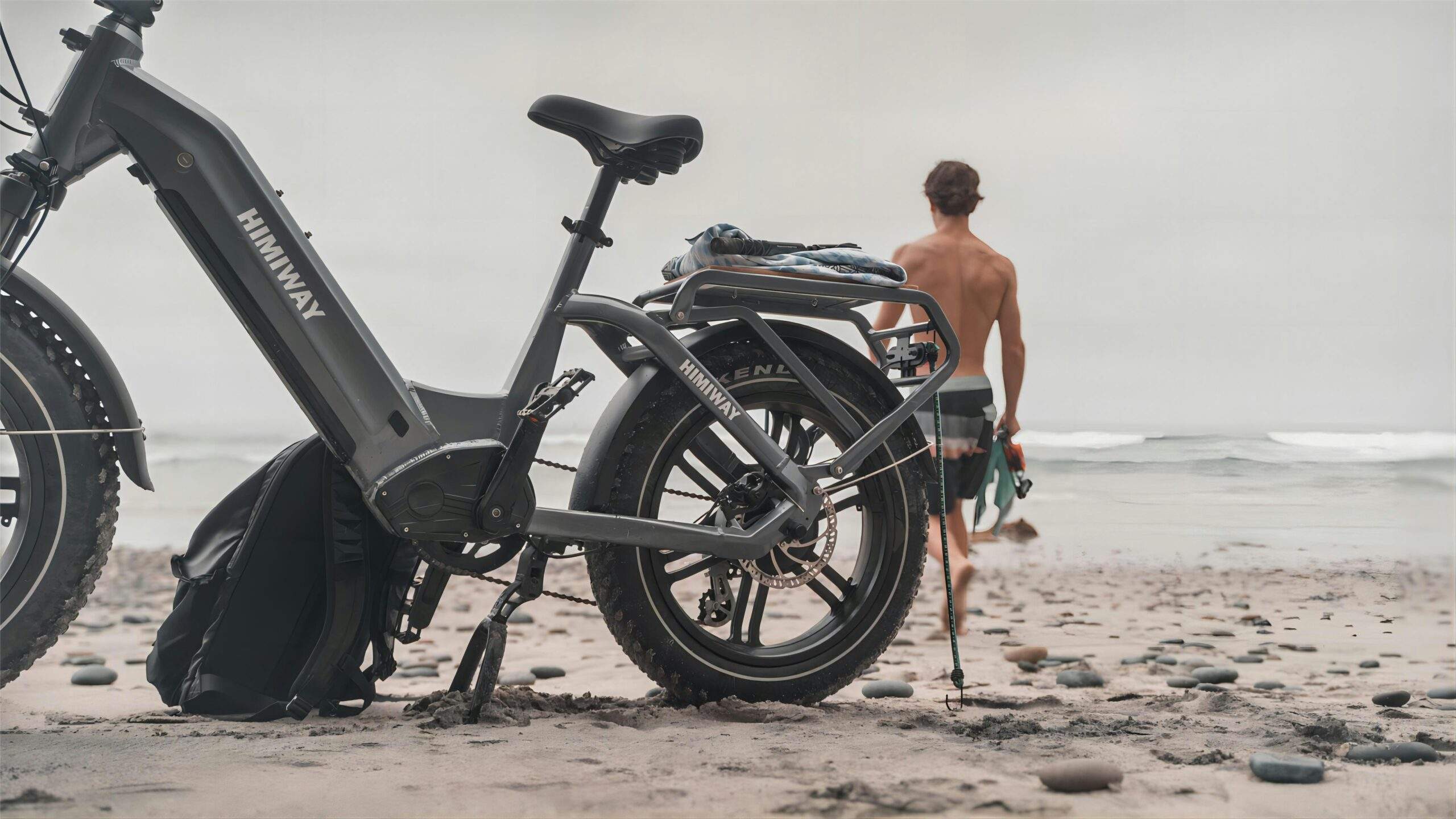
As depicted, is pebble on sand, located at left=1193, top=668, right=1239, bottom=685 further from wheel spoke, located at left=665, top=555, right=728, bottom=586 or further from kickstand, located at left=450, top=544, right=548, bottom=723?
kickstand, located at left=450, top=544, right=548, bottom=723

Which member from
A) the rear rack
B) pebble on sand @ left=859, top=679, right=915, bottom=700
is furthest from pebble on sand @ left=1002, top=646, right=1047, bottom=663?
the rear rack

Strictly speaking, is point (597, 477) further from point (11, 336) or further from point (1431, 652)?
point (1431, 652)

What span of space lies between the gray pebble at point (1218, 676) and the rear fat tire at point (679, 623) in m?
1.31

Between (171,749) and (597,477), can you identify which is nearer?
(171,749)

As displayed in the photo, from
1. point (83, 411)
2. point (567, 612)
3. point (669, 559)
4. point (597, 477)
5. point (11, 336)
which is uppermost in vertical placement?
point (11, 336)

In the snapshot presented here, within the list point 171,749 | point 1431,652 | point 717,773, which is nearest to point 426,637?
point 171,749

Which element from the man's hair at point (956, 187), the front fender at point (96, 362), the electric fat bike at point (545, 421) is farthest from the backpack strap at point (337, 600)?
the man's hair at point (956, 187)

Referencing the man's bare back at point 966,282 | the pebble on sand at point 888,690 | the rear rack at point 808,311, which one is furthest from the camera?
the man's bare back at point 966,282

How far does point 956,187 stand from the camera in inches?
200

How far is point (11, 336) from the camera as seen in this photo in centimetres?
262

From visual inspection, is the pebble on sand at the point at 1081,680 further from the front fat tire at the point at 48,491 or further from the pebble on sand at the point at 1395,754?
the front fat tire at the point at 48,491

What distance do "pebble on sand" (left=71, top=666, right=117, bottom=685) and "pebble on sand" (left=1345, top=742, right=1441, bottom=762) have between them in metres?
3.58

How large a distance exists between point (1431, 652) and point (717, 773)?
11.8 ft

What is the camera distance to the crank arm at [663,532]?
2719 millimetres
